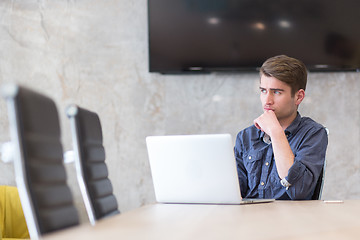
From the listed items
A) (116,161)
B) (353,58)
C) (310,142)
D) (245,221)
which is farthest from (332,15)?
(245,221)

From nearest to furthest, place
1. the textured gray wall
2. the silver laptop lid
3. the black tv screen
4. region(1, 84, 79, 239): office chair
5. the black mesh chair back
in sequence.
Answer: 1. region(1, 84, 79, 239): office chair
2. the silver laptop lid
3. the black mesh chair back
4. the black tv screen
5. the textured gray wall

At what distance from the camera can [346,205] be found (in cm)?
166

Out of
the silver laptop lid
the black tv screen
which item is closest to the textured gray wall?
the black tv screen

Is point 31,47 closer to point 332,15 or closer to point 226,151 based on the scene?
point 332,15

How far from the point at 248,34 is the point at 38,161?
Answer: 243 centimetres

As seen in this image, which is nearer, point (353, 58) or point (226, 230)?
point (226, 230)

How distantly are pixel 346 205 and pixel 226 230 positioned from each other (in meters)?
0.77

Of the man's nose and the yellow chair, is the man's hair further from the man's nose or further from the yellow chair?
the yellow chair

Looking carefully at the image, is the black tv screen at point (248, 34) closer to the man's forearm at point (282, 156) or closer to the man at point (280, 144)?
the man at point (280, 144)

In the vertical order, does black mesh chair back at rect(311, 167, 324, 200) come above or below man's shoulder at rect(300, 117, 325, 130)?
below

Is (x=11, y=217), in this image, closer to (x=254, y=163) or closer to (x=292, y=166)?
(x=254, y=163)

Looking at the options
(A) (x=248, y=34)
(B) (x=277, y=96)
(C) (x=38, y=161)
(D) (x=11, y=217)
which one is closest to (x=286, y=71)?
(B) (x=277, y=96)

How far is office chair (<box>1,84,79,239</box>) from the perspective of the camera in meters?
1.16

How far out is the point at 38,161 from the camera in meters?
1.24
